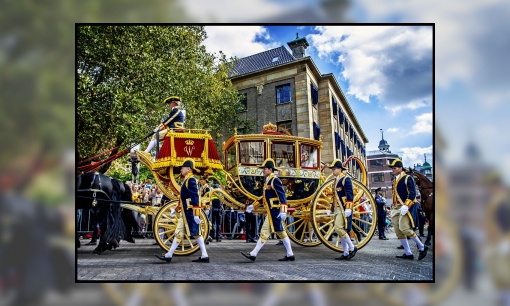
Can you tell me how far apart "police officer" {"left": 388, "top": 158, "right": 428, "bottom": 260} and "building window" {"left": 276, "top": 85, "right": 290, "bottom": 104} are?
2048 millimetres

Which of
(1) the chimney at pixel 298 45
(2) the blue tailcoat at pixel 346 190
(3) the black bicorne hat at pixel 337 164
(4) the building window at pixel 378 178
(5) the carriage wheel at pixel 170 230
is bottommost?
(5) the carriage wheel at pixel 170 230

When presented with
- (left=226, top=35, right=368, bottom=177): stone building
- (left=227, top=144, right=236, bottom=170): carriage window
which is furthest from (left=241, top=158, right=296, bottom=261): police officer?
(left=226, top=35, right=368, bottom=177): stone building

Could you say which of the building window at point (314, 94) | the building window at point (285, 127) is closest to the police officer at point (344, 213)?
the building window at point (285, 127)

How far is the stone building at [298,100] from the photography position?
6777 mm

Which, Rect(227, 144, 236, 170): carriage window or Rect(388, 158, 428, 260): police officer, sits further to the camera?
Rect(227, 144, 236, 170): carriage window

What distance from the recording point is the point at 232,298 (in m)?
6.02

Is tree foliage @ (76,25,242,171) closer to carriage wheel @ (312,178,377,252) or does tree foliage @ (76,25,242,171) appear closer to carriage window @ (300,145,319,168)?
carriage window @ (300,145,319,168)

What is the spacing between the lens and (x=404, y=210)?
6.29m

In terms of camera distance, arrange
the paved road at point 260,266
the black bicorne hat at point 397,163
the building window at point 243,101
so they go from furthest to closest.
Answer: the building window at point 243,101 < the black bicorne hat at point 397,163 < the paved road at point 260,266

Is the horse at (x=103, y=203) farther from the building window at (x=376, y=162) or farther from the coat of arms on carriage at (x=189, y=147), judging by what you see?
the building window at (x=376, y=162)

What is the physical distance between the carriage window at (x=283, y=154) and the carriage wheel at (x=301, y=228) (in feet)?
2.55

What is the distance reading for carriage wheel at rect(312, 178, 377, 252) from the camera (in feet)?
21.5
